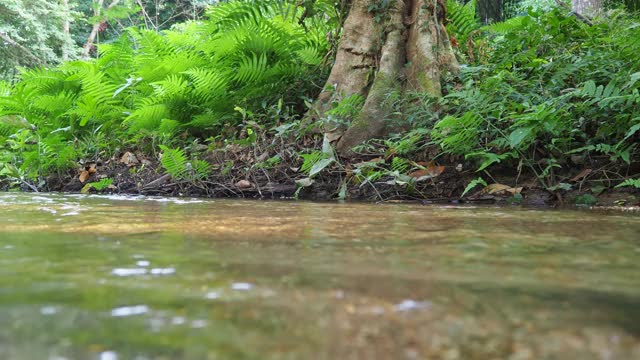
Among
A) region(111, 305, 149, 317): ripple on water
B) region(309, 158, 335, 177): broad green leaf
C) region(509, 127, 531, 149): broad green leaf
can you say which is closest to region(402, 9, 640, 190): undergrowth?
region(509, 127, 531, 149): broad green leaf

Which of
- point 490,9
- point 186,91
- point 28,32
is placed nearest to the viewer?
point 186,91

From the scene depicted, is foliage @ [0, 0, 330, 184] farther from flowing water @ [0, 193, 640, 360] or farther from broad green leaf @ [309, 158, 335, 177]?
flowing water @ [0, 193, 640, 360]

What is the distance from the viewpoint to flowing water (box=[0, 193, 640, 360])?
45cm

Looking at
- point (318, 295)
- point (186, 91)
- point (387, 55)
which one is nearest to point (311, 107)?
point (387, 55)

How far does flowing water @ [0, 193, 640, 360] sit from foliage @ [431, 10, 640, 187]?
4.63 feet

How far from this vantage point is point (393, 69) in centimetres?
352

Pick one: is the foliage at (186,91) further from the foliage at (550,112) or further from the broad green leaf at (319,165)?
the foliage at (550,112)

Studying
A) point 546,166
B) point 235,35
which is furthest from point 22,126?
point 546,166

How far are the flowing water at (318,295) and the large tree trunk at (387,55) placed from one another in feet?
7.47

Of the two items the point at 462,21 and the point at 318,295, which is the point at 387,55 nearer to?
the point at 462,21

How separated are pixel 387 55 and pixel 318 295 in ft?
10.3

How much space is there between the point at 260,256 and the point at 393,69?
2806 millimetres

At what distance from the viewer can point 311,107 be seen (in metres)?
3.56

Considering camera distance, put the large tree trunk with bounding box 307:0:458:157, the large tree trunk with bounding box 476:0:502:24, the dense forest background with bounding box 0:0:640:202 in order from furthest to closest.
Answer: the large tree trunk with bounding box 476:0:502:24 < the large tree trunk with bounding box 307:0:458:157 < the dense forest background with bounding box 0:0:640:202
